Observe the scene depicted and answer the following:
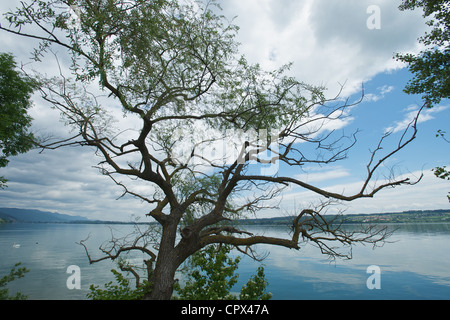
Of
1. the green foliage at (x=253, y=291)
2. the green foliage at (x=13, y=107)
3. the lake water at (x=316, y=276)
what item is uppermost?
the green foliage at (x=13, y=107)

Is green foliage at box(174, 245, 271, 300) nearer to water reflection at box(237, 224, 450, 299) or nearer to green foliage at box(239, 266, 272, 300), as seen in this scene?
green foliage at box(239, 266, 272, 300)

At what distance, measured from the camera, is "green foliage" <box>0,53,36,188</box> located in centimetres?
601

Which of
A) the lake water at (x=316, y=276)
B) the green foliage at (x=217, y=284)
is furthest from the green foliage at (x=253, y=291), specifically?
the lake water at (x=316, y=276)

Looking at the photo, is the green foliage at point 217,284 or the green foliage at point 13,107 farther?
the green foliage at point 217,284

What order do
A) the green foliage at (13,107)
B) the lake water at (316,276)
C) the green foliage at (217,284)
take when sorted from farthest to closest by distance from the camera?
the lake water at (316,276), the green foliage at (217,284), the green foliage at (13,107)

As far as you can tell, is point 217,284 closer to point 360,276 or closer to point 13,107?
point 13,107

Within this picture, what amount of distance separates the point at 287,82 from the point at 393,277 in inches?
1181

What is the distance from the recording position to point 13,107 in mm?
6230

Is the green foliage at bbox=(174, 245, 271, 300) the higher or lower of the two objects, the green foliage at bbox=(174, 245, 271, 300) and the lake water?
the higher

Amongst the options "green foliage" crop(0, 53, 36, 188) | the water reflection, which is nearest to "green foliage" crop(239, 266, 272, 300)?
"green foliage" crop(0, 53, 36, 188)

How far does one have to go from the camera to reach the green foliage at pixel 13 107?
19.7 ft

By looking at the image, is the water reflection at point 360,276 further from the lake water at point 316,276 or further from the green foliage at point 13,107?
the green foliage at point 13,107
